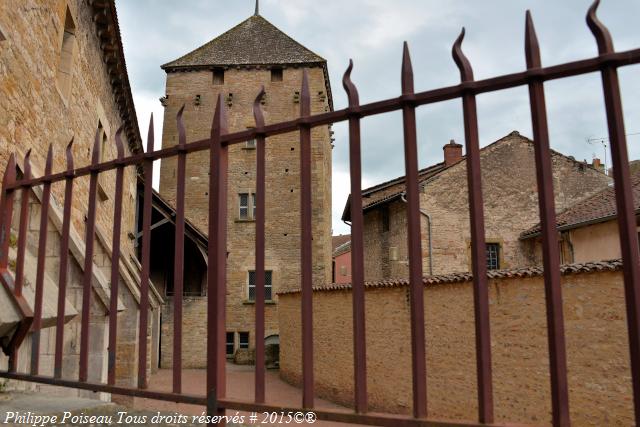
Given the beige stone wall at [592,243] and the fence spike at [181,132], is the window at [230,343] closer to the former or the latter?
Answer: the beige stone wall at [592,243]

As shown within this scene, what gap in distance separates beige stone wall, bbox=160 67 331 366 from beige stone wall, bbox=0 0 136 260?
508 inches

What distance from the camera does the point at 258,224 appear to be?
7.98ft

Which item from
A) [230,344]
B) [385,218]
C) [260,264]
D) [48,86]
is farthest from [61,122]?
[230,344]

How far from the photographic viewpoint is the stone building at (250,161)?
23.5m

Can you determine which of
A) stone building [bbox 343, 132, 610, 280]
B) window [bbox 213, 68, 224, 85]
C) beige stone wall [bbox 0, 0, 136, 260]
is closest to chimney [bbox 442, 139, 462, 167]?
stone building [bbox 343, 132, 610, 280]

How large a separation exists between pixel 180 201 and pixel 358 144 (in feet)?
3.22

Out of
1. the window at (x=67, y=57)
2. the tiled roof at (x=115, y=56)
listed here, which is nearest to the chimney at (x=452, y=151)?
the tiled roof at (x=115, y=56)

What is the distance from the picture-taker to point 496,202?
66.3 ft

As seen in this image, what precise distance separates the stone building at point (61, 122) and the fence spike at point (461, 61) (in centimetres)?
298

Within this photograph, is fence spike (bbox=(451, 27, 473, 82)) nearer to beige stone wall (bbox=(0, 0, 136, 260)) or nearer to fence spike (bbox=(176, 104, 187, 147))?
fence spike (bbox=(176, 104, 187, 147))

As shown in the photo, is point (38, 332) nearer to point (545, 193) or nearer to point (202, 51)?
point (545, 193)

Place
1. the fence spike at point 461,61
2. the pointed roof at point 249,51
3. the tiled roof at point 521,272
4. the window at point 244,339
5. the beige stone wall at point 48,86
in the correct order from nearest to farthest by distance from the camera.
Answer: the fence spike at point 461,61 < the beige stone wall at point 48,86 < the tiled roof at point 521,272 < the window at point 244,339 < the pointed roof at point 249,51

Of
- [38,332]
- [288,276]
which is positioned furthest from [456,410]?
[288,276]

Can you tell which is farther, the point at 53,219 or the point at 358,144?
the point at 53,219
